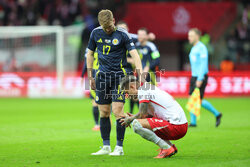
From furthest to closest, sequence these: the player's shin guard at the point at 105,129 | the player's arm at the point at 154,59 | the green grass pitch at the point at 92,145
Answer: the player's arm at the point at 154,59 → the player's shin guard at the point at 105,129 → the green grass pitch at the point at 92,145

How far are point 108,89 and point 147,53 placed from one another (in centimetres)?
481

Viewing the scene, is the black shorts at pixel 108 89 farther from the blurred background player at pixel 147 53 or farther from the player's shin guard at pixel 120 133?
the blurred background player at pixel 147 53

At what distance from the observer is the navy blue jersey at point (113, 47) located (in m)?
7.21

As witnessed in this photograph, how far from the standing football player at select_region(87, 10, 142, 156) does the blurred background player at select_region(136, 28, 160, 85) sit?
4.59m

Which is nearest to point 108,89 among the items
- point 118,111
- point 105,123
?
point 118,111

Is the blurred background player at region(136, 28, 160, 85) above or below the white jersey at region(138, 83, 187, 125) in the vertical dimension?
above

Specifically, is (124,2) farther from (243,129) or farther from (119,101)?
(119,101)

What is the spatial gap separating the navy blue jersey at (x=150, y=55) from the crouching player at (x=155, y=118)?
198 inches

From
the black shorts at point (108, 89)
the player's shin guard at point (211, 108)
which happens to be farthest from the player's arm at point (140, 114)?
the player's shin guard at point (211, 108)

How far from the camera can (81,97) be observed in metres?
22.1

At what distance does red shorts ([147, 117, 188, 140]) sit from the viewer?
22.3 feet

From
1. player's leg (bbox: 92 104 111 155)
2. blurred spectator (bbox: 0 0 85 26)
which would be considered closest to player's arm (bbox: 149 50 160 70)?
player's leg (bbox: 92 104 111 155)

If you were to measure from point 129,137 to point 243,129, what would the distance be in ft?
9.44

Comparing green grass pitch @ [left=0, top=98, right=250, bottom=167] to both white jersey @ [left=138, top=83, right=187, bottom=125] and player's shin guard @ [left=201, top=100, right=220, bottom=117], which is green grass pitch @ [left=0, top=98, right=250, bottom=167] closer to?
player's shin guard @ [left=201, top=100, right=220, bottom=117]
